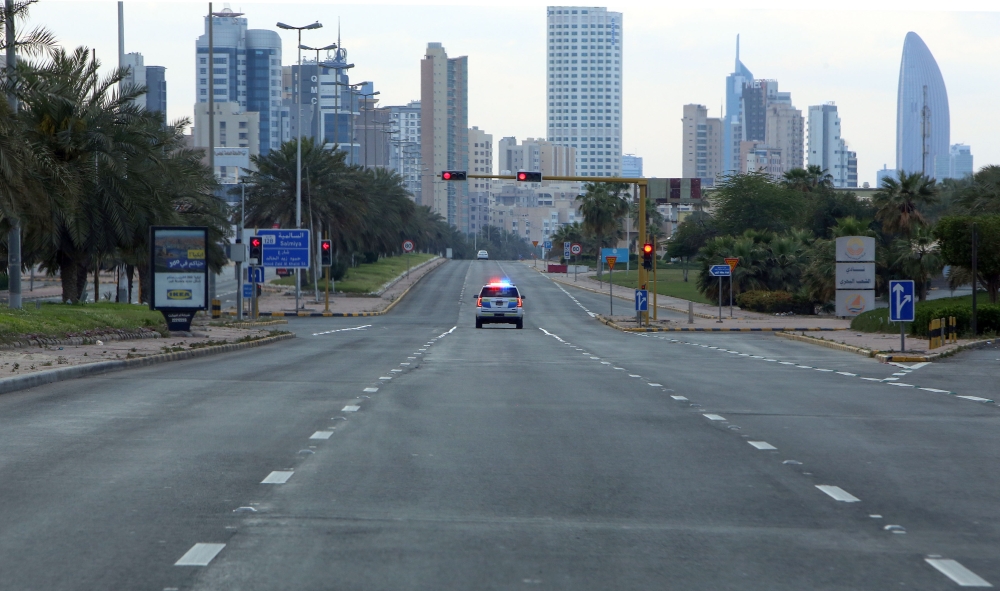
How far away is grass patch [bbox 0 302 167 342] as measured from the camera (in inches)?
912

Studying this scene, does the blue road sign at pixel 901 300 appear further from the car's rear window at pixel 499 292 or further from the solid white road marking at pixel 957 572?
the solid white road marking at pixel 957 572

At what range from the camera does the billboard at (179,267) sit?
31234 millimetres

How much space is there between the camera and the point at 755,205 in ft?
311

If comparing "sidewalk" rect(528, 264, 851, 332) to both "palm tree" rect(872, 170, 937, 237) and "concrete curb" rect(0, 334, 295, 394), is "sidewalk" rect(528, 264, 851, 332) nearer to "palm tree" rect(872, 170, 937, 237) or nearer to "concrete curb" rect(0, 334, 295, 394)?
"palm tree" rect(872, 170, 937, 237)

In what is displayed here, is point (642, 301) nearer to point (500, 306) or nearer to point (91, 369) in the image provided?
point (500, 306)

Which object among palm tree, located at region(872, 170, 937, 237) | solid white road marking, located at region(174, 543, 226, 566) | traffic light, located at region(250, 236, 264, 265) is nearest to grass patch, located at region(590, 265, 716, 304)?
palm tree, located at region(872, 170, 937, 237)

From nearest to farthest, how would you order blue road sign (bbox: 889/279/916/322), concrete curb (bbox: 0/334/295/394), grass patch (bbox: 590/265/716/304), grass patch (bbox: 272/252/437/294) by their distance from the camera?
1. concrete curb (bbox: 0/334/295/394)
2. blue road sign (bbox: 889/279/916/322)
3. grass patch (bbox: 590/265/716/304)
4. grass patch (bbox: 272/252/437/294)

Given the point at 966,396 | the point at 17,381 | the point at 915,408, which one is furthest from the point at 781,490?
the point at 17,381

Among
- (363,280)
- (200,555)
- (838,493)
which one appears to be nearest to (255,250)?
(838,493)

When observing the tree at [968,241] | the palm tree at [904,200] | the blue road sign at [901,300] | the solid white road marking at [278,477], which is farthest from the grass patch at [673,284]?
the solid white road marking at [278,477]

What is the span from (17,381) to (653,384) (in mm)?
9405

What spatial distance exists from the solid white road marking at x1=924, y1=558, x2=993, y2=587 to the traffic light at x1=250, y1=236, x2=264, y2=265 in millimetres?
39074

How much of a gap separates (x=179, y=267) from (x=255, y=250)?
40.7ft

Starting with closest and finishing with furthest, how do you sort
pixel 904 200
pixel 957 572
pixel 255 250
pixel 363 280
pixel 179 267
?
pixel 957 572 → pixel 179 267 → pixel 255 250 → pixel 904 200 → pixel 363 280
